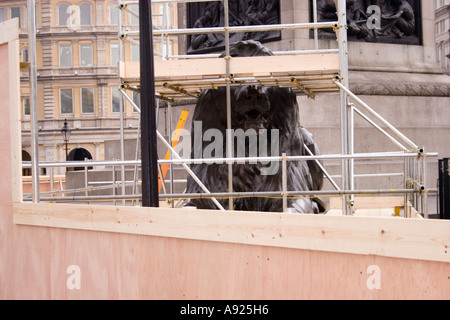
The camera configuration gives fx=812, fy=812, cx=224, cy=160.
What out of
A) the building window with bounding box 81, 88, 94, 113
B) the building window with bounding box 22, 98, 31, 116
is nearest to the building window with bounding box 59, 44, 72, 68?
the building window with bounding box 81, 88, 94, 113

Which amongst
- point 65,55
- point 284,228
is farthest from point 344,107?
point 65,55

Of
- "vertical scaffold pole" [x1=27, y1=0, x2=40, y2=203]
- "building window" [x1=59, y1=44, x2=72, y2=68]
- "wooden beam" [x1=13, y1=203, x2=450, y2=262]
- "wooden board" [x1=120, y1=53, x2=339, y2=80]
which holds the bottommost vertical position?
"wooden beam" [x1=13, y1=203, x2=450, y2=262]

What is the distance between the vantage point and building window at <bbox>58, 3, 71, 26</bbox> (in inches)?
2513

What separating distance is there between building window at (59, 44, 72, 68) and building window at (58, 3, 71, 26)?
1873 mm

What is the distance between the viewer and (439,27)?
6338 centimetres

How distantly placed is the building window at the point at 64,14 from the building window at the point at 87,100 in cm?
599

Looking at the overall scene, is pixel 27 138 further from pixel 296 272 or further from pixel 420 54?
pixel 296 272

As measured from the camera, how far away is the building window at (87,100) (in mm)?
61969

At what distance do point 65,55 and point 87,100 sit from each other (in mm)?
4250

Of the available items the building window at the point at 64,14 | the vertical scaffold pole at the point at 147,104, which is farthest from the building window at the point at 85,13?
the vertical scaffold pole at the point at 147,104

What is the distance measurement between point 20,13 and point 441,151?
179 ft

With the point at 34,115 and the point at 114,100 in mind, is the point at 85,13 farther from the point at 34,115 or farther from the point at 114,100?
the point at 34,115

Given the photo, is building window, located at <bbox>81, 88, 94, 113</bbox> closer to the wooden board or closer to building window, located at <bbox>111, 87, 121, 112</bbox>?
building window, located at <bbox>111, 87, 121, 112</bbox>
